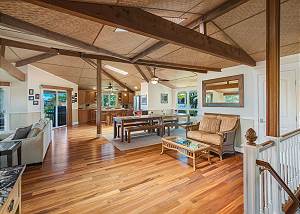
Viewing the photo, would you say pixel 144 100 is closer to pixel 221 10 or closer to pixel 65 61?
pixel 65 61

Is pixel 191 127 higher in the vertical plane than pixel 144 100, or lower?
lower

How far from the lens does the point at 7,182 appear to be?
3.64 ft

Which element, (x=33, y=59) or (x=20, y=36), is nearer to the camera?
(x=20, y=36)

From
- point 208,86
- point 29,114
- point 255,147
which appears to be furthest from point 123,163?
point 29,114

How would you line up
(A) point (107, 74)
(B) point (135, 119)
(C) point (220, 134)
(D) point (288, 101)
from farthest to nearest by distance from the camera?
1. (A) point (107, 74)
2. (B) point (135, 119)
3. (C) point (220, 134)
4. (D) point (288, 101)

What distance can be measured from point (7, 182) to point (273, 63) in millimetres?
2763

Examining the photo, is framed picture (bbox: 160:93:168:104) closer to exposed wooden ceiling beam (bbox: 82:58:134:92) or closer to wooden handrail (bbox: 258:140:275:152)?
exposed wooden ceiling beam (bbox: 82:58:134:92)

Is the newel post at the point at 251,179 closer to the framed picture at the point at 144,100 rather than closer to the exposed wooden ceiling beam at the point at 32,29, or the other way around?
the exposed wooden ceiling beam at the point at 32,29

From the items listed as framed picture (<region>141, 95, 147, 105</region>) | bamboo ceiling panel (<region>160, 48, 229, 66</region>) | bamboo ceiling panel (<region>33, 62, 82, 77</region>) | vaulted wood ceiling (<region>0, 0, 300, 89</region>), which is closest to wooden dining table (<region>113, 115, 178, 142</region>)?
vaulted wood ceiling (<region>0, 0, 300, 89</region>)

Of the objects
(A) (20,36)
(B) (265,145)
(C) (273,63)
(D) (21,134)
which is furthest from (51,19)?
(B) (265,145)

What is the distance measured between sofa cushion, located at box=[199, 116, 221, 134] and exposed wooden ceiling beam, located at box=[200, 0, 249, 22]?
2.92 m

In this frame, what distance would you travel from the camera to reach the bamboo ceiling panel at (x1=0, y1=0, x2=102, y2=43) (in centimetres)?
240

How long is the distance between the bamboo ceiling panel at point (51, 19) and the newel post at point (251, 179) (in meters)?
3.05

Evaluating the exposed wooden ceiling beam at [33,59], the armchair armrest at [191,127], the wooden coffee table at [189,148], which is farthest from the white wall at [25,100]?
the armchair armrest at [191,127]
